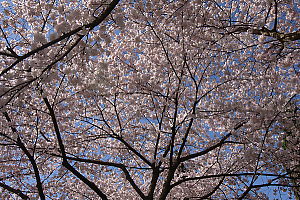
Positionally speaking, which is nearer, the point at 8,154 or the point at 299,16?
the point at 299,16

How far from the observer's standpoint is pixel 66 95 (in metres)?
6.74

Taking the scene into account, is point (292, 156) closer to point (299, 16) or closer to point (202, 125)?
point (202, 125)

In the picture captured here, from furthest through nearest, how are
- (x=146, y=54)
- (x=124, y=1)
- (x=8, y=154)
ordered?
(x=8, y=154), (x=146, y=54), (x=124, y=1)

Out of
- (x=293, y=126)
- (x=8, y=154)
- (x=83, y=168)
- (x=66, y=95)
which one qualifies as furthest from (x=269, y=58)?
(x=8, y=154)

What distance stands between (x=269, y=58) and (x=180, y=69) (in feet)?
6.76

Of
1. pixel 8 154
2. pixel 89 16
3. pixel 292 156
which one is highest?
pixel 8 154

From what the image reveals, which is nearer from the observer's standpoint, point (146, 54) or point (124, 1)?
point (124, 1)

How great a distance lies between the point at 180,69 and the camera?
6293mm

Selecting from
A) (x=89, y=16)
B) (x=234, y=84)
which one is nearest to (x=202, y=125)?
(x=234, y=84)

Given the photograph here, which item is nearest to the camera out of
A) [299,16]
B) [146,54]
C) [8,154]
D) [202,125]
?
[299,16]

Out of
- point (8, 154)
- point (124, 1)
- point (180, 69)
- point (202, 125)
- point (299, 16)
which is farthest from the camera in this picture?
point (202, 125)

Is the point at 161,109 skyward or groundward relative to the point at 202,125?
groundward

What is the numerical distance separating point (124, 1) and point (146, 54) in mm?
Answer: 2368

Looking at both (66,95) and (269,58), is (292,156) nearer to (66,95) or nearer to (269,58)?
(269,58)
